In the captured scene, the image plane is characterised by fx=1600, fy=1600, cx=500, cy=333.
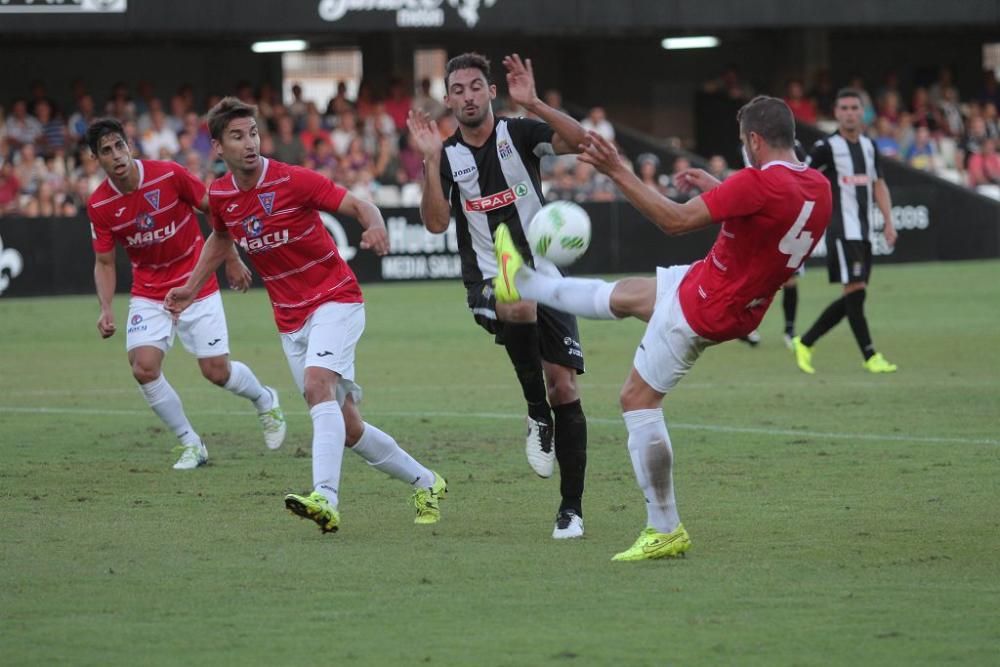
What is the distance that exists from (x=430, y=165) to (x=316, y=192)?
65cm

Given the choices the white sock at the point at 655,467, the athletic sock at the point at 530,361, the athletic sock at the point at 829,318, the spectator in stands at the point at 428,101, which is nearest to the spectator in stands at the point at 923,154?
the spectator in stands at the point at 428,101

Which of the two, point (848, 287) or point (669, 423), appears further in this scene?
point (848, 287)

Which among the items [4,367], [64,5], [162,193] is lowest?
[4,367]

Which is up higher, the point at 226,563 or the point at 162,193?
the point at 162,193

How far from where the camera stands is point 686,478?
9359 millimetres

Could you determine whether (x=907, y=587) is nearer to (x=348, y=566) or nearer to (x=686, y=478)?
(x=348, y=566)

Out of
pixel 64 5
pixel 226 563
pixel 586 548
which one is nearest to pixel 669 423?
pixel 586 548

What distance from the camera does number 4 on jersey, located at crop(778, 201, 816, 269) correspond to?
680cm

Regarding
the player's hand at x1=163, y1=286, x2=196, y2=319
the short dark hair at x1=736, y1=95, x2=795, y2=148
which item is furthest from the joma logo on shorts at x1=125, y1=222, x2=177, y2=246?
the short dark hair at x1=736, y1=95, x2=795, y2=148

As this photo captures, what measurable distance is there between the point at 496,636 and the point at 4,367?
11853 millimetres

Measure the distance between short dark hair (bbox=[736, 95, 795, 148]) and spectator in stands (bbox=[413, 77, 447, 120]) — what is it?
2184 centimetres

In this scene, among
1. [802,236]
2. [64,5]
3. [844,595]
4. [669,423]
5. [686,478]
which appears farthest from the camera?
[64,5]

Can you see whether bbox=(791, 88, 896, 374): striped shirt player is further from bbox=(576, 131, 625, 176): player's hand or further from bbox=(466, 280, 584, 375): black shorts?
bbox=(576, 131, 625, 176): player's hand

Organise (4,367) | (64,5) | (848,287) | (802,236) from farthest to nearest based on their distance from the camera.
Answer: (64,5), (4,367), (848,287), (802,236)
